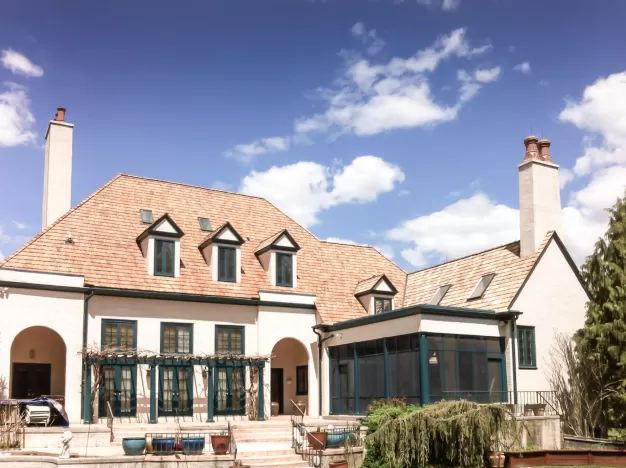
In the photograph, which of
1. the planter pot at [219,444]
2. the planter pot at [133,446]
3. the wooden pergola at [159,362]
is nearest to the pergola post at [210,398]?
the wooden pergola at [159,362]

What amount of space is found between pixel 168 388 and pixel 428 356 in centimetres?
927

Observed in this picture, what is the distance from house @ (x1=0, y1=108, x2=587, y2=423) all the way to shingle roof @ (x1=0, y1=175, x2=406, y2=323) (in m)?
0.08

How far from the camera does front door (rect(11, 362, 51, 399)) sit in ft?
82.7

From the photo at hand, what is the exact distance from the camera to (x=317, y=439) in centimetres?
2111

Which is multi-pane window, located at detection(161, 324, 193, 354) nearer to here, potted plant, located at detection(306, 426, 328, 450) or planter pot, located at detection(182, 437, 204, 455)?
planter pot, located at detection(182, 437, 204, 455)

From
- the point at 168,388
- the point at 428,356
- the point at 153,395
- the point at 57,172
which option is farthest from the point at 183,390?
the point at 57,172

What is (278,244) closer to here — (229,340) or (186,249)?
(186,249)

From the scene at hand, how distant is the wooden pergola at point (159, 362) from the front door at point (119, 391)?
0.29 m

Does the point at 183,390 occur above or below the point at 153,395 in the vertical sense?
above

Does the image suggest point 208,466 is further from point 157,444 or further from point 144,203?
point 144,203

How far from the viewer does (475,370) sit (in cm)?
2511

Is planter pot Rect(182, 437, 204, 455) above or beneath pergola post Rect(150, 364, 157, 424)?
beneath

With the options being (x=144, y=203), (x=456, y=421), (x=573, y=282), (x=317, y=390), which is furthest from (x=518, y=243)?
(x=144, y=203)

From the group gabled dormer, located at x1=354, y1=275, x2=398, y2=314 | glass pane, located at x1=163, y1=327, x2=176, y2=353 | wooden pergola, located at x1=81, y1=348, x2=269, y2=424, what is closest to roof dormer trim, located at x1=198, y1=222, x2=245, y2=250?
glass pane, located at x1=163, y1=327, x2=176, y2=353
